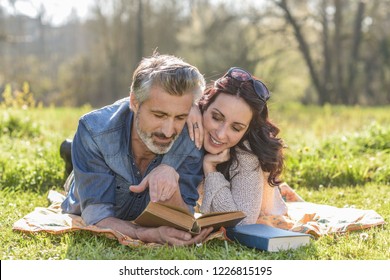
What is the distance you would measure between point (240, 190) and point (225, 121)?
583 mm

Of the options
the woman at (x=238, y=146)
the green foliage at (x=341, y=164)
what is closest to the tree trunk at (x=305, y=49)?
the green foliage at (x=341, y=164)

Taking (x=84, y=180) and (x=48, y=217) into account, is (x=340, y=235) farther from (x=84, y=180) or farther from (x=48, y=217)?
(x=48, y=217)

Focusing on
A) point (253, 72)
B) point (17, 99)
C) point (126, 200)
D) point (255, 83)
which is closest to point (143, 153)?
point (126, 200)

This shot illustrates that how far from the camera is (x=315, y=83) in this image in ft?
74.8

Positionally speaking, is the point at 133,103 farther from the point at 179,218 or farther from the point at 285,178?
the point at 285,178

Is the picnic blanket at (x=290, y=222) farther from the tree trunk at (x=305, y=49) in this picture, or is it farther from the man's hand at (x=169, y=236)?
the tree trunk at (x=305, y=49)

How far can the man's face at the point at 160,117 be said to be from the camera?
3.57 metres

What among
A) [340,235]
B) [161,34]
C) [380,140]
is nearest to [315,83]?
[161,34]

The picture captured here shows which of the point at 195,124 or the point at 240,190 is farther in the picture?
the point at 240,190

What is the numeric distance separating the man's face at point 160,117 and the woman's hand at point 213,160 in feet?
1.68

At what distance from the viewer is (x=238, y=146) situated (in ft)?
14.2

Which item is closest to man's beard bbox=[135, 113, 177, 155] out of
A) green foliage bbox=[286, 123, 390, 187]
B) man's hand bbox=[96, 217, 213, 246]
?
man's hand bbox=[96, 217, 213, 246]

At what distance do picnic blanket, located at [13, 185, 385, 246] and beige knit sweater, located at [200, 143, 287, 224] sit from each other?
0.26m

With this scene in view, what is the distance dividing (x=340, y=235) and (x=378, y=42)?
830 inches
